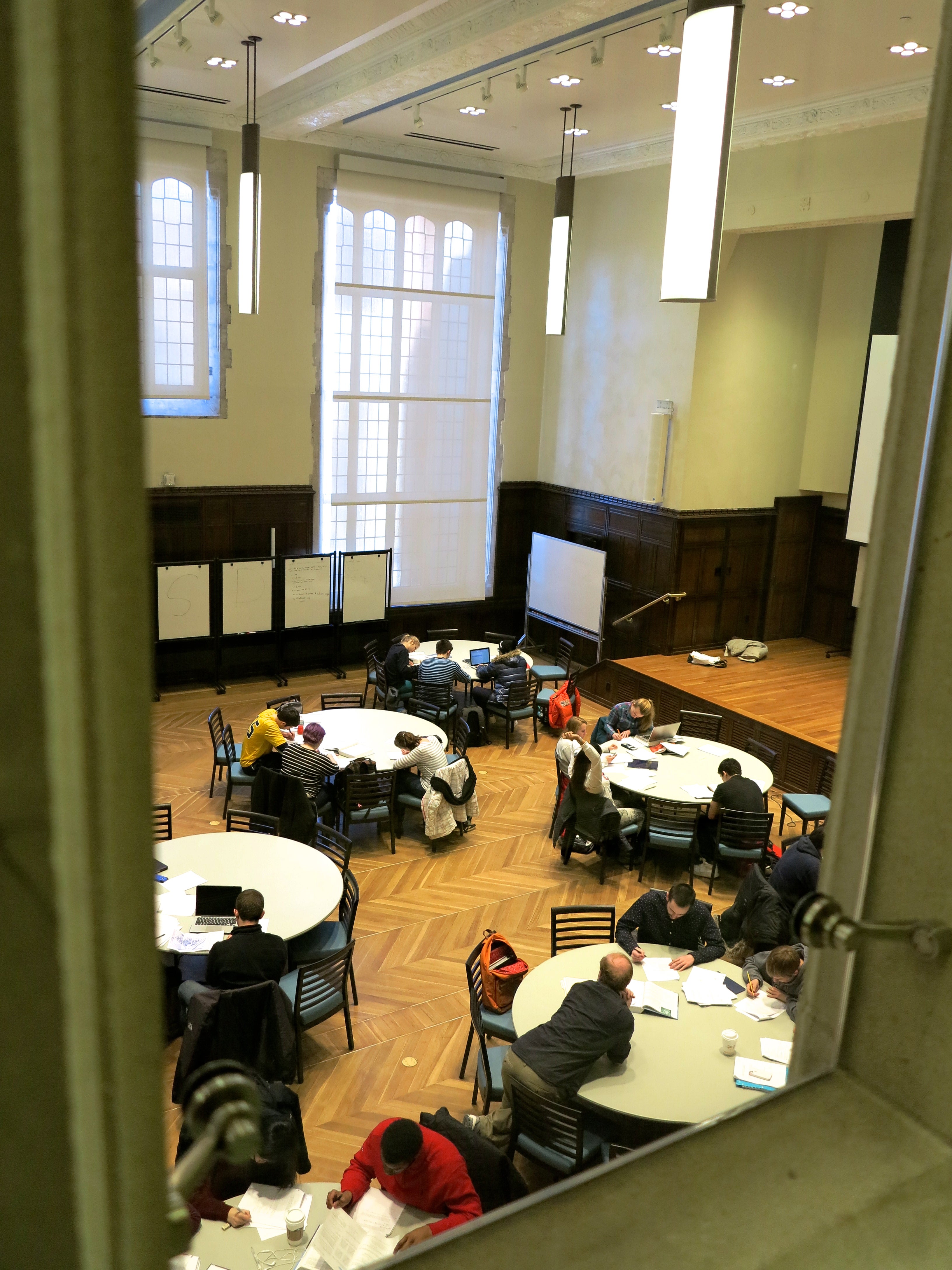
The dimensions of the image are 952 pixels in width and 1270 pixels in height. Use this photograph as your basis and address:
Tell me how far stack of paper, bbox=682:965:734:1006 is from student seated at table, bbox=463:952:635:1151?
1.92ft

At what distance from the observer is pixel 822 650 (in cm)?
1252

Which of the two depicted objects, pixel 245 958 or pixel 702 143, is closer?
pixel 702 143

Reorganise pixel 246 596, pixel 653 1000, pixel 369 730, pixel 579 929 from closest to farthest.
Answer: pixel 653 1000 → pixel 579 929 → pixel 369 730 → pixel 246 596

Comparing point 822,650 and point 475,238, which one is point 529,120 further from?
point 822,650

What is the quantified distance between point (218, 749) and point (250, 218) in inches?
168

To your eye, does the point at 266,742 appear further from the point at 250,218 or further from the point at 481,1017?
the point at 250,218

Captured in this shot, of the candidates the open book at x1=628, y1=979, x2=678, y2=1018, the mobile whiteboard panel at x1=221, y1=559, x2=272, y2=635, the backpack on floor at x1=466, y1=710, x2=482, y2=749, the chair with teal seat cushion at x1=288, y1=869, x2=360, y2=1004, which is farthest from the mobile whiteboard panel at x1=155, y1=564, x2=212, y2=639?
the open book at x1=628, y1=979, x2=678, y2=1018

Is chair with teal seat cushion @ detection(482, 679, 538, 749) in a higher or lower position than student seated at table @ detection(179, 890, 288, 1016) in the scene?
lower

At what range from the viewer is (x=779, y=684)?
10898 mm

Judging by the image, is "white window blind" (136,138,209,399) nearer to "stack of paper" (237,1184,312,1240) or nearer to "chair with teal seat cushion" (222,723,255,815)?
"chair with teal seat cushion" (222,723,255,815)

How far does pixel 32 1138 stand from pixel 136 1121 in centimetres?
5

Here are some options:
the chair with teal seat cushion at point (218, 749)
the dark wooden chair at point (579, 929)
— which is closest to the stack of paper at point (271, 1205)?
the dark wooden chair at point (579, 929)

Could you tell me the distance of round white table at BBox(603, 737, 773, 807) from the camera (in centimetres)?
743

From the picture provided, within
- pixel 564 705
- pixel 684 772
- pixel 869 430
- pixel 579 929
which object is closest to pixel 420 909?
pixel 579 929
